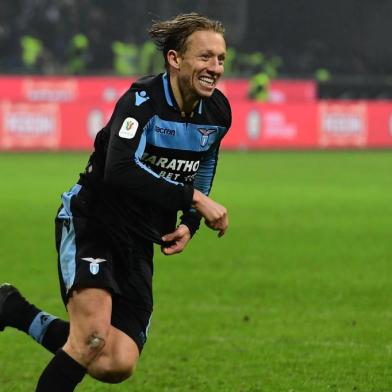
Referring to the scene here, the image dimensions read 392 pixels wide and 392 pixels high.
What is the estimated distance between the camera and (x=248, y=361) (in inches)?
311

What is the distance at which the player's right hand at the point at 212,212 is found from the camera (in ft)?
18.0

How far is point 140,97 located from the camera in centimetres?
567

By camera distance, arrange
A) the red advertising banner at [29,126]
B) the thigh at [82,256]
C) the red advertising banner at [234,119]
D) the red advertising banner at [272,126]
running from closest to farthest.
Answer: the thigh at [82,256] < the red advertising banner at [29,126] < the red advertising banner at [234,119] < the red advertising banner at [272,126]

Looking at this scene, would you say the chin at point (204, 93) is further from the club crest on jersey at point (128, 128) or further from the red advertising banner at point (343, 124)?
the red advertising banner at point (343, 124)

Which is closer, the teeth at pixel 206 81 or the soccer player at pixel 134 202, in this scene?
the soccer player at pixel 134 202

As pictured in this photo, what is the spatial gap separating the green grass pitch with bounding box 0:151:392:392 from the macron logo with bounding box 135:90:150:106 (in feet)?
6.81

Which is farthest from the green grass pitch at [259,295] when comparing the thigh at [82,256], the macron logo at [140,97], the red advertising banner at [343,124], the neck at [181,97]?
the red advertising banner at [343,124]

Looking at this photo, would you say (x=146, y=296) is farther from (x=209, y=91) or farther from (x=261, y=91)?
(x=261, y=91)

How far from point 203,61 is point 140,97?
0.33 m

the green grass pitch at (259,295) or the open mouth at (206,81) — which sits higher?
the open mouth at (206,81)

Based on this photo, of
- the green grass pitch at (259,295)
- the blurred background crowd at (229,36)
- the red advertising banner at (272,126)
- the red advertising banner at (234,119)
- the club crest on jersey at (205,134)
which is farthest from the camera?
the blurred background crowd at (229,36)

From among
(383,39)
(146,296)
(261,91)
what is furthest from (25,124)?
(146,296)

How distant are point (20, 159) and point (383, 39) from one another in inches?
721

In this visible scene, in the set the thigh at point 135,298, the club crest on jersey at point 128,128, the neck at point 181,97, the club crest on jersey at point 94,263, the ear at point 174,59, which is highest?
the ear at point 174,59
